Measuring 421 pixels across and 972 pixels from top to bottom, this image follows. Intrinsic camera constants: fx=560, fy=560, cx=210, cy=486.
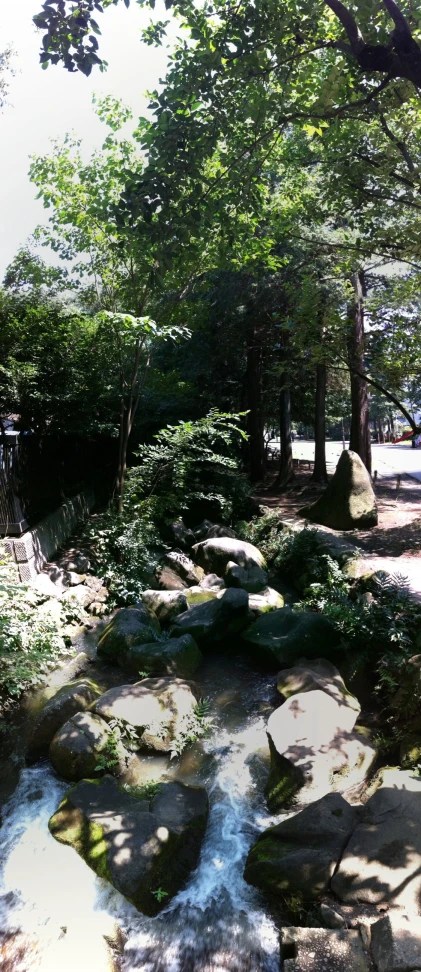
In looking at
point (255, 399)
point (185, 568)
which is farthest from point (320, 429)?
point (185, 568)

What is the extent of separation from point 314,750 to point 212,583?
195 inches

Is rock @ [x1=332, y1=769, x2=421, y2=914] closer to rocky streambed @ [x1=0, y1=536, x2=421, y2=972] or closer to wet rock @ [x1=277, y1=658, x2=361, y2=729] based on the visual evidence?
rocky streambed @ [x1=0, y1=536, x2=421, y2=972]

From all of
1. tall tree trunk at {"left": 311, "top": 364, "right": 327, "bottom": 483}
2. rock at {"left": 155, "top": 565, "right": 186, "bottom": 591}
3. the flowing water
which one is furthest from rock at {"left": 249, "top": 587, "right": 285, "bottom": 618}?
tall tree trunk at {"left": 311, "top": 364, "right": 327, "bottom": 483}

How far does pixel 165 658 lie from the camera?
7.00 meters

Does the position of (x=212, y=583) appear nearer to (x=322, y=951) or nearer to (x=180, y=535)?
(x=180, y=535)

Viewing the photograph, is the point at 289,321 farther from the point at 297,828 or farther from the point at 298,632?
the point at 297,828

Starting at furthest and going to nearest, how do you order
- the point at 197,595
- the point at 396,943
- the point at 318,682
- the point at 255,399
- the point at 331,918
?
the point at 255,399
the point at 197,595
the point at 318,682
the point at 331,918
the point at 396,943

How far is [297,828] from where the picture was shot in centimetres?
416

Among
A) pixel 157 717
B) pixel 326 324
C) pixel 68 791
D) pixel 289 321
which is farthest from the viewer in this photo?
pixel 289 321

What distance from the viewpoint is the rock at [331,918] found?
137 inches

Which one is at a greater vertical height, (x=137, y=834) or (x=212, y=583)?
(x=212, y=583)

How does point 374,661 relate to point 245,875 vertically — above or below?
above

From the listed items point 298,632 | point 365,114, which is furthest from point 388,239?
point 298,632

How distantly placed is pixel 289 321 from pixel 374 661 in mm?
6981
